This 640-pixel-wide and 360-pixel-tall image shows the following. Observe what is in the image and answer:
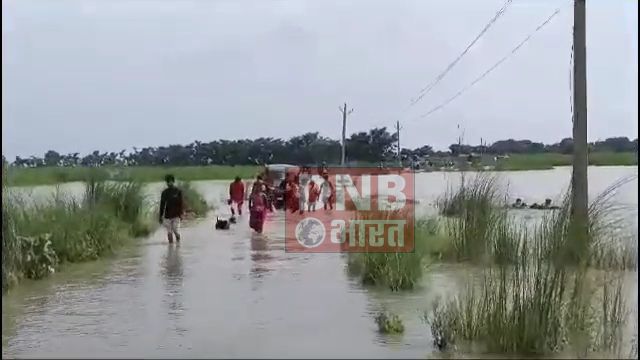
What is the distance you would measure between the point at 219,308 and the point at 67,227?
5885 mm

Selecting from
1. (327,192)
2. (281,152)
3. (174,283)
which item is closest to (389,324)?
(174,283)

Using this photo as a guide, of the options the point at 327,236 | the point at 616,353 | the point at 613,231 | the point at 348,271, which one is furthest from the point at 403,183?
the point at 616,353

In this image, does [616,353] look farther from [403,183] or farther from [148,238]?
[403,183]

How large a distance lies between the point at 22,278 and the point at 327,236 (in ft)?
29.1

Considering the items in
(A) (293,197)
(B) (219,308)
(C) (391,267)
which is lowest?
(B) (219,308)

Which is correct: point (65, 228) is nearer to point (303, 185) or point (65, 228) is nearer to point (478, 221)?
point (478, 221)

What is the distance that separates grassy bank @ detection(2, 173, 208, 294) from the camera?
42.3 feet

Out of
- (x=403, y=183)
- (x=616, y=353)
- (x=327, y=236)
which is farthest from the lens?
(x=403, y=183)

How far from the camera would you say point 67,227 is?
51.1 feet

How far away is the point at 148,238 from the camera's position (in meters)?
21.0

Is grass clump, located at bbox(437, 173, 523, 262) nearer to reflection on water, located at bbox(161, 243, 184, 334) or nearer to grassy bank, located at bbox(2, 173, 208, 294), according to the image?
reflection on water, located at bbox(161, 243, 184, 334)

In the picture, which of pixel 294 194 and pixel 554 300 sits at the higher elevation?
pixel 294 194

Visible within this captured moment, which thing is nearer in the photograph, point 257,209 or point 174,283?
point 174,283

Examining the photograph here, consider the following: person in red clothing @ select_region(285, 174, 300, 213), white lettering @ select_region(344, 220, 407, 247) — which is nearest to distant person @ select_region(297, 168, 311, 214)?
person in red clothing @ select_region(285, 174, 300, 213)
